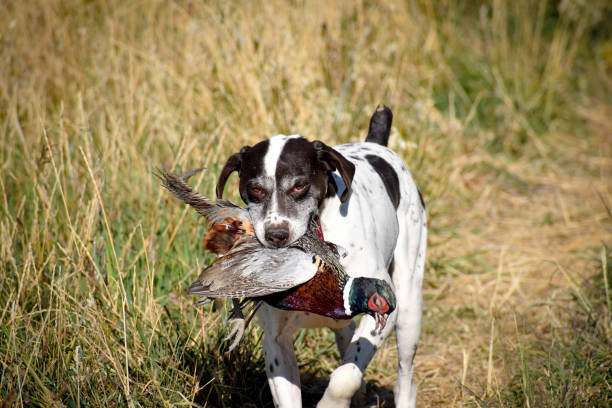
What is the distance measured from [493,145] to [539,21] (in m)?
1.86

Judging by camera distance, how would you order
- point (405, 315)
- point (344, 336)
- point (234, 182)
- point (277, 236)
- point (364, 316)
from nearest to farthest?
point (277, 236) → point (364, 316) → point (405, 315) → point (344, 336) → point (234, 182)

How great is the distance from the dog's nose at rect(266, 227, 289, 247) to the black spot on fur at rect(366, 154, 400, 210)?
958mm

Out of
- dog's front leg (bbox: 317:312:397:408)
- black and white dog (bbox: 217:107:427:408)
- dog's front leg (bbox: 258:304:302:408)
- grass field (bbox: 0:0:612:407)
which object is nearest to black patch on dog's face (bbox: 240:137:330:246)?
black and white dog (bbox: 217:107:427:408)

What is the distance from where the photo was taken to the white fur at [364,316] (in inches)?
125

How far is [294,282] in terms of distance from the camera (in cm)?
277

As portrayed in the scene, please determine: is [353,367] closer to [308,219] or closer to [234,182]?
[308,219]

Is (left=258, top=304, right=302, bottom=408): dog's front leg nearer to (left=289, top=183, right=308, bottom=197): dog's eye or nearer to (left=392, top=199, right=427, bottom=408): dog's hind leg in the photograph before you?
(left=289, top=183, right=308, bottom=197): dog's eye

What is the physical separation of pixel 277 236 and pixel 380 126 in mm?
1574

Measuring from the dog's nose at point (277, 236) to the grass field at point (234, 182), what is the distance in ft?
2.57

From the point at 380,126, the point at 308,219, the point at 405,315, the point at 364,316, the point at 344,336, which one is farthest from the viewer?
the point at 380,126

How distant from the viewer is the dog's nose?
301 centimetres

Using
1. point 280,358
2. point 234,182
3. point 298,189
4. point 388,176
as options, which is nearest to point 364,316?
point 280,358

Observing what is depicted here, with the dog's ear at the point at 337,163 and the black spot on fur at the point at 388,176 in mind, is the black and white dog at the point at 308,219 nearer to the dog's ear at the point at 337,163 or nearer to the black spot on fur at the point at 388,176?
the dog's ear at the point at 337,163

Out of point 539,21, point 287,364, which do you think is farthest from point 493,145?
point 287,364
